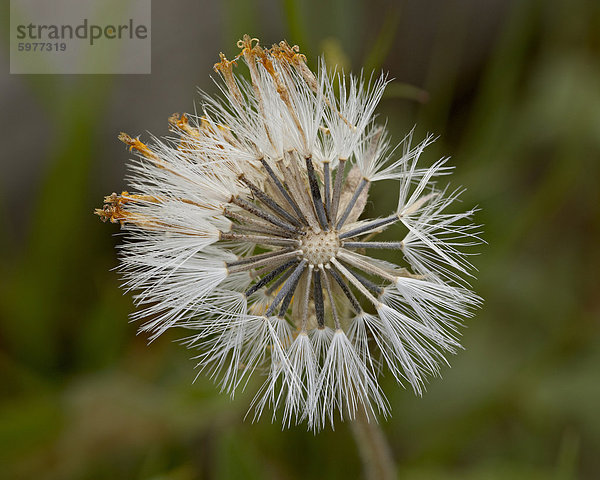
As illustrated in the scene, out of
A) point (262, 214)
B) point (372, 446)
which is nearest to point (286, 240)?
point (262, 214)

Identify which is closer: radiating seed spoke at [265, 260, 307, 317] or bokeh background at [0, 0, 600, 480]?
radiating seed spoke at [265, 260, 307, 317]

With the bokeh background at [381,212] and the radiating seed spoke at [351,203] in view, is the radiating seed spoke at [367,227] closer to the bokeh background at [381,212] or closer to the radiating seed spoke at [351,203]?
the radiating seed spoke at [351,203]

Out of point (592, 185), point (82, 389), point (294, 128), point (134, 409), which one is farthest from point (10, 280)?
point (592, 185)

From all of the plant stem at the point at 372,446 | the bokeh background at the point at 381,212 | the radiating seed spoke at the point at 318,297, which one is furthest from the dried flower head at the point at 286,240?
the bokeh background at the point at 381,212

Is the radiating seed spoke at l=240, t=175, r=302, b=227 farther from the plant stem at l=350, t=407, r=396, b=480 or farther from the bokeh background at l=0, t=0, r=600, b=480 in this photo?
the bokeh background at l=0, t=0, r=600, b=480

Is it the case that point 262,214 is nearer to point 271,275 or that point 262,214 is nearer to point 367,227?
point 271,275

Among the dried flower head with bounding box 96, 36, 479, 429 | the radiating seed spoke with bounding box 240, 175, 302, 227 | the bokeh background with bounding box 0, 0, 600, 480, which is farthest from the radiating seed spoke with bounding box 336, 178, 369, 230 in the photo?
the bokeh background with bounding box 0, 0, 600, 480
